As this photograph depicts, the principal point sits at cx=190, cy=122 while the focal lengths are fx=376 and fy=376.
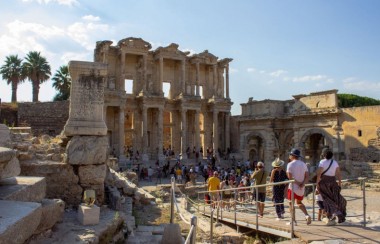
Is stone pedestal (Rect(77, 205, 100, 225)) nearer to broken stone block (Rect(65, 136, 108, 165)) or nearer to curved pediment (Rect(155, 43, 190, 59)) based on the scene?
broken stone block (Rect(65, 136, 108, 165))

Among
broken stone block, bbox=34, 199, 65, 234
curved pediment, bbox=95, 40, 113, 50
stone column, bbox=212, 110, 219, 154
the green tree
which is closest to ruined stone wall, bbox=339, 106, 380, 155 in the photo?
stone column, bbox=212, 110, 219, 154

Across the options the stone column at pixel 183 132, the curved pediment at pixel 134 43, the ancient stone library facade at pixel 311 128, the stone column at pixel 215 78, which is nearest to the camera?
the ancient stone library facade at pixel 311 128

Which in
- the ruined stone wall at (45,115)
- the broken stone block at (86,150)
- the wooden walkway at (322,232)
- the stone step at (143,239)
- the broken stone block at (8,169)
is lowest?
the stone step at (143,239)

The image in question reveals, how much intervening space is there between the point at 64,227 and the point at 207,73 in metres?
33.7

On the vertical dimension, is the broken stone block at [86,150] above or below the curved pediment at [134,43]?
below

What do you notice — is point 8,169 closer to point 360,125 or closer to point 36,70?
point 360,125

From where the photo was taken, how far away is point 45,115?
32938 millimetres

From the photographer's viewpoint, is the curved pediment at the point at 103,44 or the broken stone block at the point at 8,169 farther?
the curved pediment at the point at 103,44

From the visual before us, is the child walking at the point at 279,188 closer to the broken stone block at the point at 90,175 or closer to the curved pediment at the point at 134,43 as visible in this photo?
the broken stone block at the point at 90,175

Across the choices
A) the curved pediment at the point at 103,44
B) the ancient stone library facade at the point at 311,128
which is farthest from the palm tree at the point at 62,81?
the ancient stone library facade at the point at 311,128

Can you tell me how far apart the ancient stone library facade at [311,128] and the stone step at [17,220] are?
22940 mm

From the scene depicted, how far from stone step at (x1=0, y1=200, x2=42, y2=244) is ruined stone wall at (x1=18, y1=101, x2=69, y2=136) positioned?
1167 inches

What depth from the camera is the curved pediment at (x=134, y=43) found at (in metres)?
31.9

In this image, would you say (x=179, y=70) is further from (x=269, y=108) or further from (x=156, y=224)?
(x=156, y=224)
